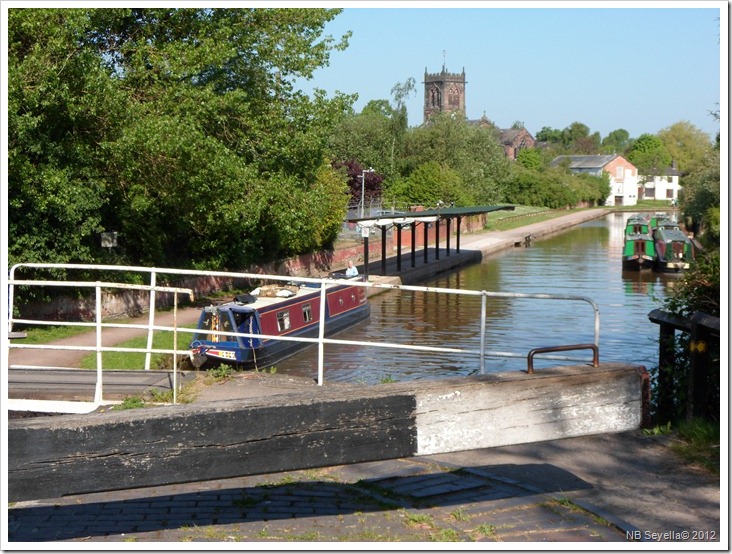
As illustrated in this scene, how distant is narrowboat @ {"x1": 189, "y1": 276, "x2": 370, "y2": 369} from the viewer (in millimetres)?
18047

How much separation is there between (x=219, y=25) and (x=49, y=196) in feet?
20.6

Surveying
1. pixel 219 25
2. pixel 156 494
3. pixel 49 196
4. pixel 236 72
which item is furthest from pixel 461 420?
pixel 236 72

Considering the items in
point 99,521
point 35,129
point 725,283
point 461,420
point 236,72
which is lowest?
point 99,521

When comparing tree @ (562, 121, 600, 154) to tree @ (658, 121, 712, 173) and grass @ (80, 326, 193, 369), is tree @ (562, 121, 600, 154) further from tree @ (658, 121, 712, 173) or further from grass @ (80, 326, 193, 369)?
grass @ (80, 326, 193, 369)

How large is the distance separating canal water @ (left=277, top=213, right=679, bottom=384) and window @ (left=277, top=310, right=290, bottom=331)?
746 millimetres

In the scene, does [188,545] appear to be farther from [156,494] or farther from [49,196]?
[49,196]

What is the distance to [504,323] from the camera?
26578 mm

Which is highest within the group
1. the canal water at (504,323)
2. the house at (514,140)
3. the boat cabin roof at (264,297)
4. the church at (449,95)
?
the church at (449,95)

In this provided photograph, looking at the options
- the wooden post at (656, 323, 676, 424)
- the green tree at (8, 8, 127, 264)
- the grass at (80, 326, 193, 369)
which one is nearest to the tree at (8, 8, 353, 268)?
the green tree at (8, 8, 127, 264)

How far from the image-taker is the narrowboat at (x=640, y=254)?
42.5 metres

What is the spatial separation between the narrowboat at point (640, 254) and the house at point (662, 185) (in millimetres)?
100754

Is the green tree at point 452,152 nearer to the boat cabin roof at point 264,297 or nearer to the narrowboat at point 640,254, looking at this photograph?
the narrowboat at point 640,254

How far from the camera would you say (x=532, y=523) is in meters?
6.39

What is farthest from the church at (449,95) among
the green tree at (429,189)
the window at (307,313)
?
the window at (307,313)
